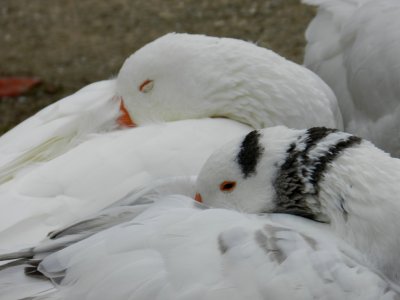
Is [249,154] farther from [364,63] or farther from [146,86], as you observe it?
[364,63]

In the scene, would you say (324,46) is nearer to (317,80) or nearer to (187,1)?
(317,80)

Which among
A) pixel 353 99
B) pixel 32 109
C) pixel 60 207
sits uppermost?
pixel 60 207

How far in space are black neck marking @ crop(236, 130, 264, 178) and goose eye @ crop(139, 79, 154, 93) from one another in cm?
86

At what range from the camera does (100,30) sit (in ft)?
22.5

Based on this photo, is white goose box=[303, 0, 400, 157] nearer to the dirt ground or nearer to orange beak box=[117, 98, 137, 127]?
orange beak box=[117, 98, 137, 127]

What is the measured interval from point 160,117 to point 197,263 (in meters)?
1.27

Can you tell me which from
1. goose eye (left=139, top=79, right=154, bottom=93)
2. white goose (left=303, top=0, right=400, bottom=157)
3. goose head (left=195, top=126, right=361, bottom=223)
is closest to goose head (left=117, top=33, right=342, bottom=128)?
goose eye (left=139, top=79, right=154, bottom=93)

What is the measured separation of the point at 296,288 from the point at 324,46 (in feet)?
7.51

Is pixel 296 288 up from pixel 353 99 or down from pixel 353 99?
up

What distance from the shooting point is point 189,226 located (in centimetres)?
229

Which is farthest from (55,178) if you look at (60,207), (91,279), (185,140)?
(91,279)

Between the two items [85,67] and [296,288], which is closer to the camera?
[296,288]

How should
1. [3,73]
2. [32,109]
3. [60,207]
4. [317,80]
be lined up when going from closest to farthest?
[60,207]
[317,80]
[32,109]
[3,73]

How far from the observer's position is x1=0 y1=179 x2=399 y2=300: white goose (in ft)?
7.03
